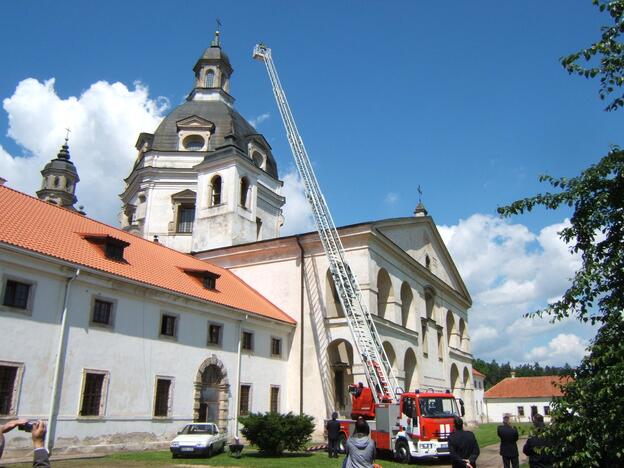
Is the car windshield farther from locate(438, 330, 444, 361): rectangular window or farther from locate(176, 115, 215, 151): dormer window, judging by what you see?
locate(176, 115, 215, 151): dormer window

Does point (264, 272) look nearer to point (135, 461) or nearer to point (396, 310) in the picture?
point (396, 310)

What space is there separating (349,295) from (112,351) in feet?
39.3

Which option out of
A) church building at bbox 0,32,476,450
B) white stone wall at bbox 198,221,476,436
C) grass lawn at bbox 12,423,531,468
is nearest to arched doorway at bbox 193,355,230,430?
church building at bbox 0,32,476,450

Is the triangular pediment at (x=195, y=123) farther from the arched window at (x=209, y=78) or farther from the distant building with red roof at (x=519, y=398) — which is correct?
the distant building with red roof at (x=519, y=398)

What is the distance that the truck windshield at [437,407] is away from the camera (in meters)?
18.5

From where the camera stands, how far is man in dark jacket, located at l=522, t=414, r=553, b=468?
28.9 ft

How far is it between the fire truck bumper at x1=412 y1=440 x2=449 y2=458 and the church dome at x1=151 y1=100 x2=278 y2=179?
25.4 m

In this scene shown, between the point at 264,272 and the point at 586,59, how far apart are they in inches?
951

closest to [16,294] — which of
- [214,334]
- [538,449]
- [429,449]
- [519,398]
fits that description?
[214,334]

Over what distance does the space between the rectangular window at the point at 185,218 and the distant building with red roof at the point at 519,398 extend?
51.8 m

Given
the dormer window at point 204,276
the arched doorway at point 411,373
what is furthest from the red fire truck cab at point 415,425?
the arched doorway at point 411,373

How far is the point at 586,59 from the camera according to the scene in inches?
326

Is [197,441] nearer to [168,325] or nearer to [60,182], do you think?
[168,325]

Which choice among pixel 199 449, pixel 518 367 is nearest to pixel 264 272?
pixel 199 449
